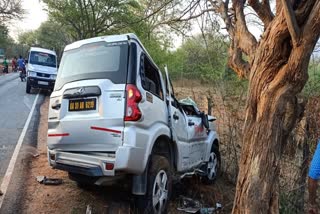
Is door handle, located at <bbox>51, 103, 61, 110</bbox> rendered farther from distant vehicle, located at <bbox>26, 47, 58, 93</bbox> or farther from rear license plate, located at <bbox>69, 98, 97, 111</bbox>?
distant vehicle, located at <bbox>26, 47, 58, 93</bbox>

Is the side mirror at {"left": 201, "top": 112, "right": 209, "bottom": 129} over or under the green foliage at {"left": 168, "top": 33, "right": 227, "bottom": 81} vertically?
under

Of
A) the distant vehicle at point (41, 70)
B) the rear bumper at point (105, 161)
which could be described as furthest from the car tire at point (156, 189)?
the distant vehicle at point (41, 70)

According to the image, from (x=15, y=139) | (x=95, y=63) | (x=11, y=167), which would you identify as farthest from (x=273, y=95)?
(x=15, y=139)

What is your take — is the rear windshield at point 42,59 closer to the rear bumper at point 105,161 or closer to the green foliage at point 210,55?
the green foliage at point 210,55

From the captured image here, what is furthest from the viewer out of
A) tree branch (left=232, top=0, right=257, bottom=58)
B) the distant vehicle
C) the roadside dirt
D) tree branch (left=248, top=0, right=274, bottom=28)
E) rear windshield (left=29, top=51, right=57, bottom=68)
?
rear windshield (left=29, top=51, right=57, bottom=68)

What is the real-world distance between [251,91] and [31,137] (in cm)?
708

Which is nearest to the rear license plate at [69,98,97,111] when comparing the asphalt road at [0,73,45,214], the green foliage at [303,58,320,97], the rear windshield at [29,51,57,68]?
the asphalt road at [0,73,45,214]

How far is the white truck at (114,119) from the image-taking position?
4660mm

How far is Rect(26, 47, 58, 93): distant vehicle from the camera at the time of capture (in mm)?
20156

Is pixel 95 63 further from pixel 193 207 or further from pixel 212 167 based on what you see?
pixel 212 167

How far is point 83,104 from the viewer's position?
4.89 m

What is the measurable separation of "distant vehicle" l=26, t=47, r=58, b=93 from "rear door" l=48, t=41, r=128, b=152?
51.1 ft

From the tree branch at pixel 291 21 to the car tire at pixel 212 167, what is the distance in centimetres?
419

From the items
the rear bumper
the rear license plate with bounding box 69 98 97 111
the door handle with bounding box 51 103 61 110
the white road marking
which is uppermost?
the rear license plate with bounding box 69 98 97 111
